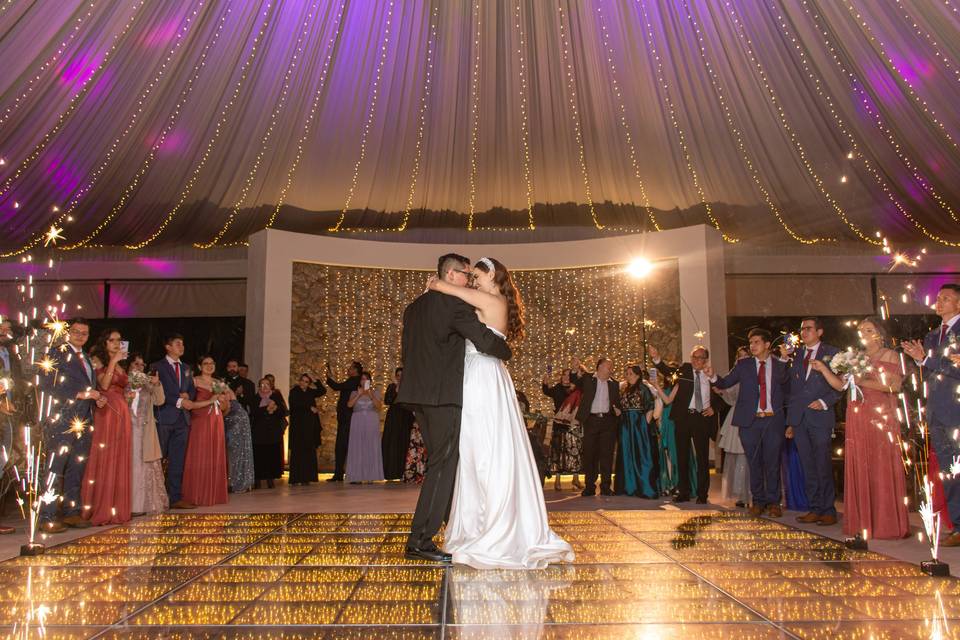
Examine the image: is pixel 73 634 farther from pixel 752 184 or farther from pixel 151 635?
pixel 752 184

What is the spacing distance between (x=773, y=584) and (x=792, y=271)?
9918mm

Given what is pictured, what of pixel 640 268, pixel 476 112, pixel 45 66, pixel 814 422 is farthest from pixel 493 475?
pixel 640 268

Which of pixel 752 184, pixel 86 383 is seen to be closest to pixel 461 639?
pixel 86 383

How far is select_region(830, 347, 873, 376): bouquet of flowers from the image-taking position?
15.3ft

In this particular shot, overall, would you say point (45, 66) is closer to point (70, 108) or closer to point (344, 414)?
point (70, 108)

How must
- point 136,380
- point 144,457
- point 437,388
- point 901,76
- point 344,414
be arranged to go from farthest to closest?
point 344,414 → point 901,76 → point 144,457 → point 136,380 → point 437,388

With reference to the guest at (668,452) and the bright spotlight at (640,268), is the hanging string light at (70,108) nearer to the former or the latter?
the guest at (668,452)

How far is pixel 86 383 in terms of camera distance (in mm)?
5250

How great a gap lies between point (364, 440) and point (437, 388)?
555 centimetres

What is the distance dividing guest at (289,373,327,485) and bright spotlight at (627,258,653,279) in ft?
15.0

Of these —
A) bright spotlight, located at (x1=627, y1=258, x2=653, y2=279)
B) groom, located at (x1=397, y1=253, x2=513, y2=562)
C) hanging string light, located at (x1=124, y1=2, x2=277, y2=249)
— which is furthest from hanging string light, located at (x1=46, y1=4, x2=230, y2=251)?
bright spotlight, located at (x1=627, y1=258, x2=653, y2=279)

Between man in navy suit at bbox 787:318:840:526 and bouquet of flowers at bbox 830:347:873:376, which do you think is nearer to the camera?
bouquet of flowers at bbox 830:347:873:376

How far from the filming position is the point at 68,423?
519 cm

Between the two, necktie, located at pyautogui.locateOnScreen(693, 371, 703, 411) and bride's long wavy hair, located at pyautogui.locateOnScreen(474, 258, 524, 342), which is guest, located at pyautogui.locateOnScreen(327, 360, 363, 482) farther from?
bride's long wavy hair, located at pyautogui.locateOnScreen(474, 258, 524, 342)
